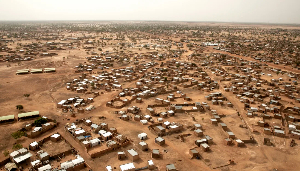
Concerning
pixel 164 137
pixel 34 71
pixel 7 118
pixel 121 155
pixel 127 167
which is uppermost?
pixel 34 71

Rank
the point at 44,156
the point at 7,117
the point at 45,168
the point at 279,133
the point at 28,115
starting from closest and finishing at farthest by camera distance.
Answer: the point at 45,168 < the point at 44,156 < the point at 279,133 < the point at 7,117 < the point at 28,115

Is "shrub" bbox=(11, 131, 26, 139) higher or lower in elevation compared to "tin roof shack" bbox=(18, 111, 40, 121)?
lower

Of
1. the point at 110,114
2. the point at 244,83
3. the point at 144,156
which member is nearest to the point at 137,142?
the point at 144,156

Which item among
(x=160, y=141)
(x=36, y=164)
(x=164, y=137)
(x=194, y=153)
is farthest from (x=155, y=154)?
(x=36, y=164)

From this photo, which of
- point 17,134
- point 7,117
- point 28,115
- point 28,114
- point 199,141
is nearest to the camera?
point 199,141

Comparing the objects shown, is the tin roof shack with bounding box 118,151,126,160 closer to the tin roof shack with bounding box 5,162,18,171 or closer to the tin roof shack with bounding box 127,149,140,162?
the tin roof shack with bounding box 127,149,140,162

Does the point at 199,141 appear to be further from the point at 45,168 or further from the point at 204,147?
the point at 45,168

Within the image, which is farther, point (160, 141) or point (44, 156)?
point (160, 141)

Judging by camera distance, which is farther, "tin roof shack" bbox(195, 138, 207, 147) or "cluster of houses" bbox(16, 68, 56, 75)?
"cluster of houses" bbox(16, 68, 56, 75)

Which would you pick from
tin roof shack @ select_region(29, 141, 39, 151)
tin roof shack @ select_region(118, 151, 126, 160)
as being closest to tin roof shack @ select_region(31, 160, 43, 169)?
tin roof shack @ select_region(29, 141, 39, 151)

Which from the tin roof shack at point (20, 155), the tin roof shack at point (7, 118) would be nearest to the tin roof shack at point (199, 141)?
the tin roof shack at point (20, 155)

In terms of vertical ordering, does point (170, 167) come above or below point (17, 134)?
below

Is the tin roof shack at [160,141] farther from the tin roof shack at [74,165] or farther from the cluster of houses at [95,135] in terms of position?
the tin roof shack at [74,165]

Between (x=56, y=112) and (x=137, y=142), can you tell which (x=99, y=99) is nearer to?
(x=56, y=112)
